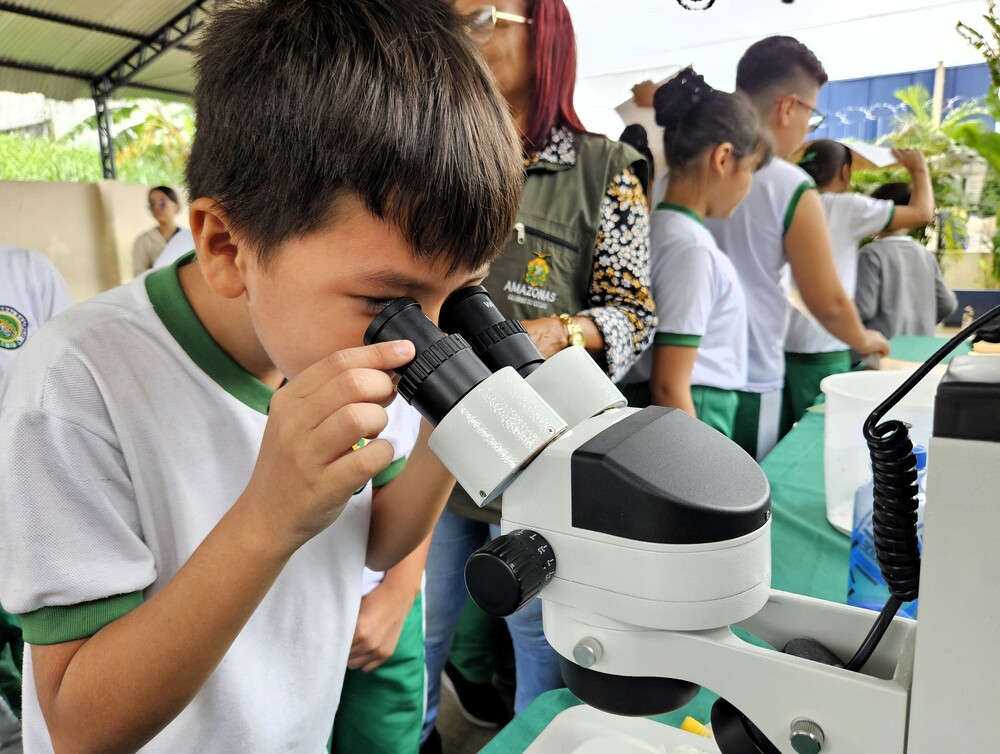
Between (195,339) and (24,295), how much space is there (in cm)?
146

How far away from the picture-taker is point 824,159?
210 centimetres

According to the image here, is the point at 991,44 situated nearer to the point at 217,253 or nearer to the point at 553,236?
the point at 553,236

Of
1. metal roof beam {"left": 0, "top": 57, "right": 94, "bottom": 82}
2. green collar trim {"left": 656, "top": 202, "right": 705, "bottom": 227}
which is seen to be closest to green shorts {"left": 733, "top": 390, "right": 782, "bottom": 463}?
green collar trim {"left": 656, "top": 202, "right": 705, "bottom": 227}

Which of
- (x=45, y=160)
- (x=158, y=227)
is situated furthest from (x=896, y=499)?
(x=158, y=227)

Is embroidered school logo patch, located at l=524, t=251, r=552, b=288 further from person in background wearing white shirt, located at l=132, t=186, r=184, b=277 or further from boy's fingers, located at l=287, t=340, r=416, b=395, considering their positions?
person in background wearing white shirt, located at l=132, t=186, r=184, b=277

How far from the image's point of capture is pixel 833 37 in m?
1.88

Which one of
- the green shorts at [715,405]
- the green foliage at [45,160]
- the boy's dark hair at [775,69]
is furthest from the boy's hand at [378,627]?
the green foliage at [45,160]

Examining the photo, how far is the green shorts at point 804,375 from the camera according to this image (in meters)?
2.21

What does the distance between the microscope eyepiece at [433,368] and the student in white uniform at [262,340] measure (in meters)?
0.03

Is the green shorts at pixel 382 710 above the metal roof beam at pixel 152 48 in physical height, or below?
below

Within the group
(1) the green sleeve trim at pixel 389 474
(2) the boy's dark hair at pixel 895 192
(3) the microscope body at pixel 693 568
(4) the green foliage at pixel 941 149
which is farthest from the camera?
(2) the boy's dark hair at pixel 895 192

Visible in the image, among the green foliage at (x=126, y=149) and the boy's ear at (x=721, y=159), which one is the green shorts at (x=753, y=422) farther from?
the green foliage at (x=126, y=149)

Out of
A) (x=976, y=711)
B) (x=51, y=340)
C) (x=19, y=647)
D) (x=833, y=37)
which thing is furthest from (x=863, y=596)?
(x=833, y=37)

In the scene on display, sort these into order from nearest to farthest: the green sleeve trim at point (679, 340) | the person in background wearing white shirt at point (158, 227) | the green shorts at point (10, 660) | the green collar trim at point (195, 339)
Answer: the green collar trim at point (195, 339) < the green shorts at point (10, 660) < the green sleeve trim at point (679, 340) < the person in background wearing white shirt at point (158, 227)
